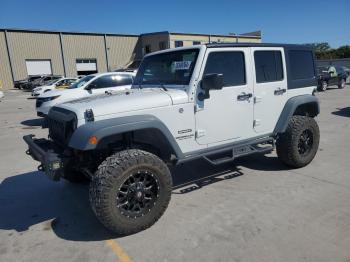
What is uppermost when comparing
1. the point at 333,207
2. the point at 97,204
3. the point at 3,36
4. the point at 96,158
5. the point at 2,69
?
the point at 3,36

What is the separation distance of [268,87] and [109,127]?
2619mm

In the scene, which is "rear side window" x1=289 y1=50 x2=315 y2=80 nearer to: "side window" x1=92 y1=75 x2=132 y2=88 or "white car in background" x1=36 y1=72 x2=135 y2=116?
"white car in background" x1=36 y1=72 x2=135 y2=116

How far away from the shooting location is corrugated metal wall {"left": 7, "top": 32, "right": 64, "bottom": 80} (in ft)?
124

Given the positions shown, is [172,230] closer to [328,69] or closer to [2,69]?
[328,69]

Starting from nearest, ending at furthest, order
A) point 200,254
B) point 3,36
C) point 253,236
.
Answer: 1. point 200,254
2. point 253,236
3. point 3,36

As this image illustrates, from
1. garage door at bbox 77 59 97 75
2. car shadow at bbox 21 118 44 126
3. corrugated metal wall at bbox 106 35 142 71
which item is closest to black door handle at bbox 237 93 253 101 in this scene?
car shadow at bbox 21 118 44 126

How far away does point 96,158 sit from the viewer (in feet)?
13.1

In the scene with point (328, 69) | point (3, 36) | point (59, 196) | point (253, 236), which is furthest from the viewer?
point (3, 36)

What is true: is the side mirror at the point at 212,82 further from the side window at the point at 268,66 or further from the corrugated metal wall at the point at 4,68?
the corrugated metal wall at the point at 4,68

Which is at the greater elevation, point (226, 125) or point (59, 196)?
point (226, 125)

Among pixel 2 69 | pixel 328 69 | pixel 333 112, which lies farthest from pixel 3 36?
pixel 333 112

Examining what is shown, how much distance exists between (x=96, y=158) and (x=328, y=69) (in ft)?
64.9

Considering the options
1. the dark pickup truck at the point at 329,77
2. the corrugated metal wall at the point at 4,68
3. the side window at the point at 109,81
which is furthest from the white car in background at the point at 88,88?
the corrugated metal wall at the point at 4,68

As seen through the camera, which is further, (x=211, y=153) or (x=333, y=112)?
(x=333, y=112)
